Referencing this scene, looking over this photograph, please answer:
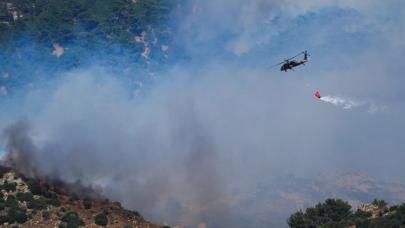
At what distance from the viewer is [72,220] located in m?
59.5

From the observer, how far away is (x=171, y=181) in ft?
314

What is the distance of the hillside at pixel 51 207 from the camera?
58.8 metres

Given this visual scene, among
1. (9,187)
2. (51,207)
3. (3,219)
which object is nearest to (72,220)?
(51,207)

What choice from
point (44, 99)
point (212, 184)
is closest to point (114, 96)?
point (44, 99)

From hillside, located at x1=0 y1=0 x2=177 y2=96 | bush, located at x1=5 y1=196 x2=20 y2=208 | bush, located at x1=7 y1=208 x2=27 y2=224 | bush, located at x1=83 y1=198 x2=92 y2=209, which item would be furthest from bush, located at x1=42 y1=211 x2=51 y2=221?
hillside, located at x1=0 y1=0 x2=177 y2=96

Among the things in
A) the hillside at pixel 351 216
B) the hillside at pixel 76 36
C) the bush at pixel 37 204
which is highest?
the hillside at pixel 76 36

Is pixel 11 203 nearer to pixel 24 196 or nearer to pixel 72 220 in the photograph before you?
pixel 24 196

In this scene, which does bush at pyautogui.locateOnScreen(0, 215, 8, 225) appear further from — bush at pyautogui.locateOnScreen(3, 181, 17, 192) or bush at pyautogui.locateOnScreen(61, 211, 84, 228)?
bush at pyautogui.locateOnScreen(3, 181, 17, 192)

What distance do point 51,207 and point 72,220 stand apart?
11.4 ft

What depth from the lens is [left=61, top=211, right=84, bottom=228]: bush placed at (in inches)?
2314

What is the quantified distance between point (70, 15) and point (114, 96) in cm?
4817

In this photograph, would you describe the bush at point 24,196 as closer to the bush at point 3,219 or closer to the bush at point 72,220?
the bush at point 3,219

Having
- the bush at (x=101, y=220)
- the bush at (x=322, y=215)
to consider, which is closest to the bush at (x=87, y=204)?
the bush at (x=101, y=220)

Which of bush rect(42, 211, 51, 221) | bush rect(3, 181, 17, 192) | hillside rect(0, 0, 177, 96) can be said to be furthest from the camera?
hillside rect(0, 0, 177, 96)
